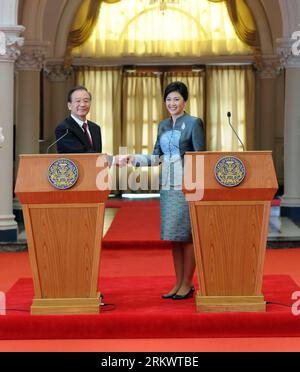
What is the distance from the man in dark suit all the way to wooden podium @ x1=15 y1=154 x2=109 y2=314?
0.58 metres

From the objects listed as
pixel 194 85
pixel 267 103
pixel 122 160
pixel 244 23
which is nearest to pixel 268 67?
pixel 267 103

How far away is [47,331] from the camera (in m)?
5.64

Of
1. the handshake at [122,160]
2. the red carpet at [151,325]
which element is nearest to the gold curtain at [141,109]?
the handshake at [122,160]

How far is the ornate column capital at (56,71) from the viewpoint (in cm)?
1884

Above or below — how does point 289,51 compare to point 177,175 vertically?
above

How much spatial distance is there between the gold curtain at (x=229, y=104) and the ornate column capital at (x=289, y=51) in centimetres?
655

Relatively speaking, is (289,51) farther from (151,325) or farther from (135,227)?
(151,325)

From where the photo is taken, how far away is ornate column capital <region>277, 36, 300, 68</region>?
12.2 metres

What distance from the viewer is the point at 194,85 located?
1941 cm

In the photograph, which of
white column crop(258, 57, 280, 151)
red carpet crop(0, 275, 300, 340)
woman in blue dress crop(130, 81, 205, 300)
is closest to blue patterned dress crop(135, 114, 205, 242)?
woman in blue dress crop(130, 81, 205, 300)

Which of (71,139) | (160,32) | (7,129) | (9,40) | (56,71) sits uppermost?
(160,32)

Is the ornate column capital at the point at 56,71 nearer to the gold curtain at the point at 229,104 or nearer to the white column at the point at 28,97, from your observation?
the gold curtain at the point at 229,104

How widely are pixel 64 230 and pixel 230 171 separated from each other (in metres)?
1.28

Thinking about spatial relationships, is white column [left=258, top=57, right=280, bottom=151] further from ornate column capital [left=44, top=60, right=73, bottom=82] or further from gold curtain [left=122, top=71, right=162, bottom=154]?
ornate column capital [left=44, top=60, right=73, bottom=82]
